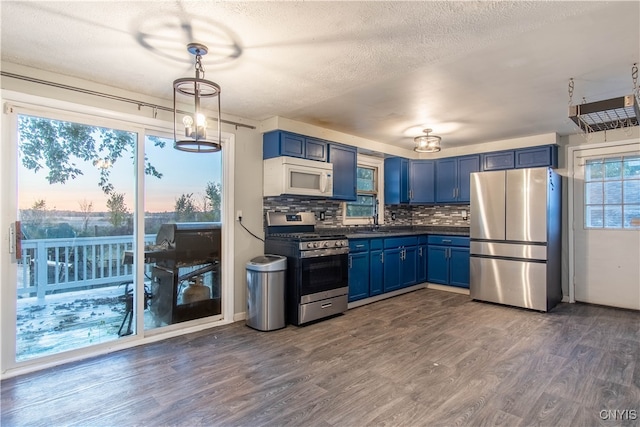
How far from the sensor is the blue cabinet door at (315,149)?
4188 millimetres

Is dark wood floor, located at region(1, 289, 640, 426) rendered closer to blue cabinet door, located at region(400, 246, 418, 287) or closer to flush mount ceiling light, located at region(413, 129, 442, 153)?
blue cabinet door, located at region(400, 246, 418, 287)

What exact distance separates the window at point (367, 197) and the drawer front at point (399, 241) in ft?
2.37

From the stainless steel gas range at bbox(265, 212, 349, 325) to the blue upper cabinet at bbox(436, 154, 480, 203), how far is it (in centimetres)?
237

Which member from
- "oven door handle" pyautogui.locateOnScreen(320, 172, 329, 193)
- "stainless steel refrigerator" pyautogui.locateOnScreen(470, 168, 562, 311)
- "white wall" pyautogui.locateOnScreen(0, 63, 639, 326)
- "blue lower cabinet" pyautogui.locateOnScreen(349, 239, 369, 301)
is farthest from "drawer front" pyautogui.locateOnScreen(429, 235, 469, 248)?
"oven door handle" pyautogui.locateOnScreen(320, 172, 329, 193)

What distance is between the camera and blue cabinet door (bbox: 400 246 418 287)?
200 inches

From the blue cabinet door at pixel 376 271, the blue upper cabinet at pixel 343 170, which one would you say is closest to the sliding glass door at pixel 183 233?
the blue upper cabinet at pixel 343 170

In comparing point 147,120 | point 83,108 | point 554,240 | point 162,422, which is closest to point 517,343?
point 554,240

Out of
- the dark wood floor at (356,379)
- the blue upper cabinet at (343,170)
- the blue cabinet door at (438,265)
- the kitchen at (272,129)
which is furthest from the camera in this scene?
the blue cabinet door at (438,265)

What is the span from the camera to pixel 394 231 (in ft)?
18.7

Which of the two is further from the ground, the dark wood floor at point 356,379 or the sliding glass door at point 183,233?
the sliding glass door at point 183,233

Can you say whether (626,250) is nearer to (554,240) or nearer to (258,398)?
(554,240)

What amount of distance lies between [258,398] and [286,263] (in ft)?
5.43

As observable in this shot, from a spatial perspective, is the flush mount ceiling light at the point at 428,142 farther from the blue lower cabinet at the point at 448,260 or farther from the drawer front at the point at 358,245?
the blue lower cabinet at the point at 448,260

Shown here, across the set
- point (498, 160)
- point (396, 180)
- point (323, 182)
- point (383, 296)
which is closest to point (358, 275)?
point (383, 296)
